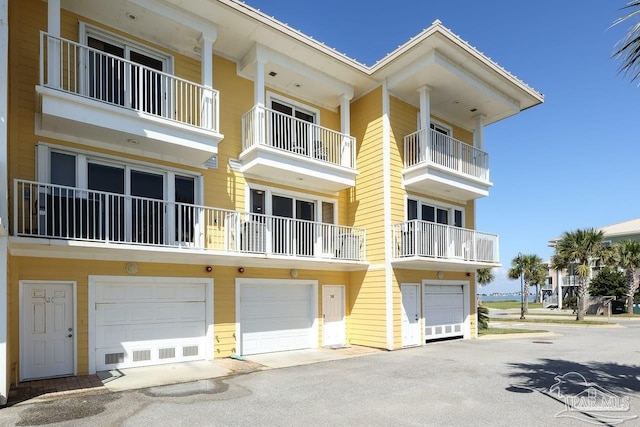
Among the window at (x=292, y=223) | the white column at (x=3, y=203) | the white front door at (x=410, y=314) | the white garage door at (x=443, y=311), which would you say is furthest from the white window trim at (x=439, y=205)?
the white column at (x=3, y=203)

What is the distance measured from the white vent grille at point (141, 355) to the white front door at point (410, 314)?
786cm

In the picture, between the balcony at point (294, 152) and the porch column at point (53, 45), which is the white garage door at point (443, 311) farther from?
the porch column at point (53, 45)

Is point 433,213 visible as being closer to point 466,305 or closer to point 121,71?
point 466,305

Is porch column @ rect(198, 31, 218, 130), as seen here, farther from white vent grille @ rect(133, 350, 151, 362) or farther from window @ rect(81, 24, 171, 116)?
white vent grille @ rect(133, 350, 151, 362)

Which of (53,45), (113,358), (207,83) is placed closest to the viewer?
(53,45)

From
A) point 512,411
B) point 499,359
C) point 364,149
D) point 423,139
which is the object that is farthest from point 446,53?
point 512,411

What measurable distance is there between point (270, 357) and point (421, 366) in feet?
13.7

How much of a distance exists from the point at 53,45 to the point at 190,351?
7796mm

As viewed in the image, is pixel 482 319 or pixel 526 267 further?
pixel 526 267

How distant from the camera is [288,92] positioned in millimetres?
14430

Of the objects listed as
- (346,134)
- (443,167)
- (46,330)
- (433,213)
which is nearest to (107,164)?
(46,330)

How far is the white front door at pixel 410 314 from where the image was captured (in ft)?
47.5

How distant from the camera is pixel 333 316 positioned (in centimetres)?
1484

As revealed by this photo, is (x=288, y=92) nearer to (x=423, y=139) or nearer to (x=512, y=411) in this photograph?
(x=423, y=139)
